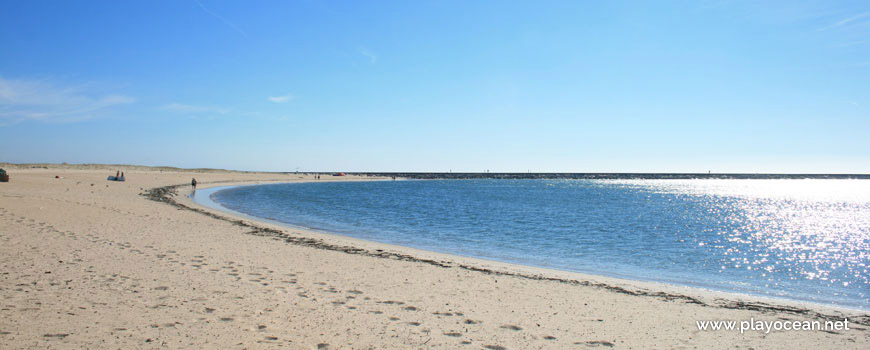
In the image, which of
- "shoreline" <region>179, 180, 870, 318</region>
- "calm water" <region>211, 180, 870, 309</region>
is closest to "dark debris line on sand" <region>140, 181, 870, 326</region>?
"shoreline" <region>179, 180, 870, 318</region>

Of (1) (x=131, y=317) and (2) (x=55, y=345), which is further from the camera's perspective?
(1) (x=131, y=317)

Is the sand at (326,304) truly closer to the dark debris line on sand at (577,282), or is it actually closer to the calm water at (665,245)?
the dark debris line on sand at (577,282)

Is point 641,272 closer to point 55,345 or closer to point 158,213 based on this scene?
point 55,345

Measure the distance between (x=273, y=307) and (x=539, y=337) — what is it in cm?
491

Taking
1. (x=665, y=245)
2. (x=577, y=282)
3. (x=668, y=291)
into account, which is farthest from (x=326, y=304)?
(x=665, y=245)

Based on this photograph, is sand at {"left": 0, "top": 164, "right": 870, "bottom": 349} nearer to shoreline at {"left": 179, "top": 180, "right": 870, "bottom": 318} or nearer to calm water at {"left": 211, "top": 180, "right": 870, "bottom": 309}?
shoreline at {"left": 179, "top": 180, "right": 870, "bottom": 318}

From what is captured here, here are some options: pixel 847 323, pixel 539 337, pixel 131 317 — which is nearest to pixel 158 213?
pixel 131 317

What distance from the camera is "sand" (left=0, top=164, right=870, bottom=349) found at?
22.1 feet

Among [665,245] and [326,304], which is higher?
[326,304]

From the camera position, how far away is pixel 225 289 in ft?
30.5

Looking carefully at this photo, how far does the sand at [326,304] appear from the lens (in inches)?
265

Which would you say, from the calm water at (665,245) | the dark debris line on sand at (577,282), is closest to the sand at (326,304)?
the dark debris line on sand at (577,282)

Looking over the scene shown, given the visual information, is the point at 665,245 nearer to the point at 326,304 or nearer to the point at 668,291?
the point at 668,291

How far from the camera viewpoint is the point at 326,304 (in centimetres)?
863
